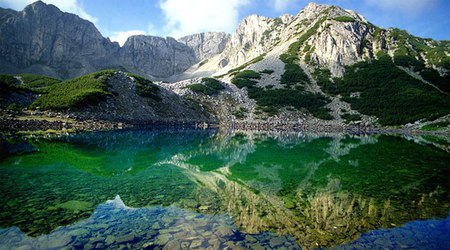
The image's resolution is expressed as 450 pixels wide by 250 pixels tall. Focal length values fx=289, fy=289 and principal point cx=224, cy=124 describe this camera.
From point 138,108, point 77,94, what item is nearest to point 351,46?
point 138,108

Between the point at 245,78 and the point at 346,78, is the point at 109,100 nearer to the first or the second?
the point at 245,78

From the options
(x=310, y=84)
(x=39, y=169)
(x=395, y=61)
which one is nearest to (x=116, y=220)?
(x=39, y=169)

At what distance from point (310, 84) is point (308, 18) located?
79320 mm

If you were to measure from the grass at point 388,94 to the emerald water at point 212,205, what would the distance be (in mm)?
93529

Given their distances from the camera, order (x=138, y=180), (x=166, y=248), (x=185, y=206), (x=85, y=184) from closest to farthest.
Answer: (x=166, y=248) < (x=185, y=206) < (x=85, y=184) < (x=138, y=180)

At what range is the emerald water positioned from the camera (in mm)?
10047

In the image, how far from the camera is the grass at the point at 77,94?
227ft

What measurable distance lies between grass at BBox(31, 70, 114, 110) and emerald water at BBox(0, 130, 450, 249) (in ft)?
163

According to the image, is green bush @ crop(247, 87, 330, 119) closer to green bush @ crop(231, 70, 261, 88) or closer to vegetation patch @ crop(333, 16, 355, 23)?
green bush @ crop(231, 70, 261, 88)

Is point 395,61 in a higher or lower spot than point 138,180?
higher

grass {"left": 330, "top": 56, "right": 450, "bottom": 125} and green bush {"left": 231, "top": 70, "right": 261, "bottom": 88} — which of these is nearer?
grass {"left": 330, "top": 56, "right": 450, "bottom": 125}

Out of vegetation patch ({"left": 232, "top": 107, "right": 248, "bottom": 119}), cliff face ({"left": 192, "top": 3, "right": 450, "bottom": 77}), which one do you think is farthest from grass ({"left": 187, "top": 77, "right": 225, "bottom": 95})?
cliff face ({"left": 192, "top": 3, "right": 450, "bottom": 77})

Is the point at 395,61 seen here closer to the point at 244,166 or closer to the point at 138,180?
the point at 244,166

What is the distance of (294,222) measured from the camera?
38.9ft
